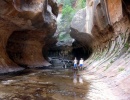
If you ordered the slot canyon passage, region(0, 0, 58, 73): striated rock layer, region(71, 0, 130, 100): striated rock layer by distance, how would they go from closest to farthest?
the slot canyon passage
region(71, 0, 130, 100): striated rock layer
region(0, 0, 58, 73): striated rock layer

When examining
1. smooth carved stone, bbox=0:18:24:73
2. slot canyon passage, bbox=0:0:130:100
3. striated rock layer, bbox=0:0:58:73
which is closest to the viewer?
slot canyon passage, bbox=0:0:130:100

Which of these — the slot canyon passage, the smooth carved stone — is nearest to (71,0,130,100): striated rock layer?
the slot canyon passage

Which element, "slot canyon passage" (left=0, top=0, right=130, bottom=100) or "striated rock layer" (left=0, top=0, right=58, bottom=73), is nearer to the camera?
"slot canyon passage" (left=0, top=0, right=130, bottom=100)

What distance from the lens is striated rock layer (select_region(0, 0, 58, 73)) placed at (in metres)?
15.6

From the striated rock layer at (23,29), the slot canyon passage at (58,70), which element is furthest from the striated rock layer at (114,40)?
the striated rock layer at (23,29)

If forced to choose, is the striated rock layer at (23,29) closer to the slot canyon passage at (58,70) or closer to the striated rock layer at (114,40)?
the slot canyon passage at (58,70)

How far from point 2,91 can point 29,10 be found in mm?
8342

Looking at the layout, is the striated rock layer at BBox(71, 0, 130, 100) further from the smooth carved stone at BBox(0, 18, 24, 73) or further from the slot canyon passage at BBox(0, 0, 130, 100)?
the smooth carved stone at BBox(0, 18, 24, 73)

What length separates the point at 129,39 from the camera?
15.9m

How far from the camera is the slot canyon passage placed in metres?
9.61

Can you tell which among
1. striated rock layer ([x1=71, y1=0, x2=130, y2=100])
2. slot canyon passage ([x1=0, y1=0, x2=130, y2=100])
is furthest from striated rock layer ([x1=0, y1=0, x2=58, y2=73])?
striated rock layer ([x1=71, y1=0, x2=130, y2=100])

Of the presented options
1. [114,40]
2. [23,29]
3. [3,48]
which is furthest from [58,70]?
[114,40]

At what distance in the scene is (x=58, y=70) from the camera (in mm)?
20766

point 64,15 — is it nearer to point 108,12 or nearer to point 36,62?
point 36,62
